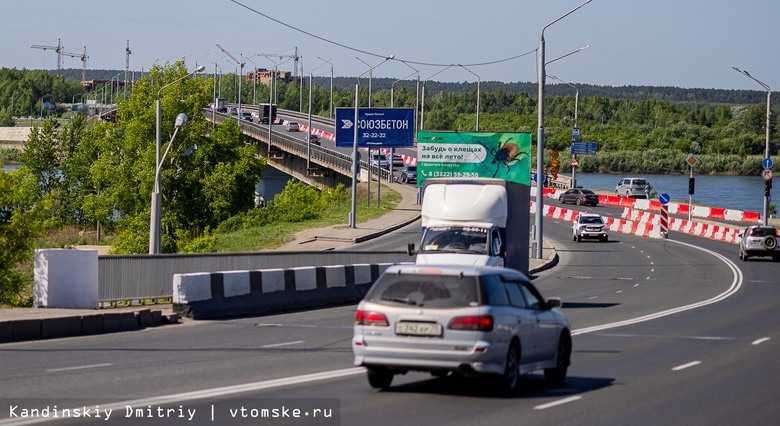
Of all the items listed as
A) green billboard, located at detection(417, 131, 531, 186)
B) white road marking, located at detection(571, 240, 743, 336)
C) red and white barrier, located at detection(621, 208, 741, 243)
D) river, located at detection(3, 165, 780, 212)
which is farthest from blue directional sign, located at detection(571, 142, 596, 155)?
white road marking, located at detection(571, 240, 743, 336)

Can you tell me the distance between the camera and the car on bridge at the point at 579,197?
88625mm

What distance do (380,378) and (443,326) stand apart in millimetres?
1391

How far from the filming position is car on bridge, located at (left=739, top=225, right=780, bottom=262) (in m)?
49.7

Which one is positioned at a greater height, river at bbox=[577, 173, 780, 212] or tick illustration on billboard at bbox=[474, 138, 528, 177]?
tick illustration on billboard at bbox=[474, 138, 528, 177]

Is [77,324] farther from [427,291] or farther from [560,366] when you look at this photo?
[560,366]

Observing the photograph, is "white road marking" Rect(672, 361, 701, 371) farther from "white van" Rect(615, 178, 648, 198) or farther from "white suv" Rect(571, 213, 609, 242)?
"white van" Rect(615, 178, 648, 198)

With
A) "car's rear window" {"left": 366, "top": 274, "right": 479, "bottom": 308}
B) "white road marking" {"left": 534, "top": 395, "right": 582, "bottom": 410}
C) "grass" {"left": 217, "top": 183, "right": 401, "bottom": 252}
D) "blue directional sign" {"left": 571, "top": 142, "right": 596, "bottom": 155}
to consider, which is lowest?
"grass" {"left": 217, "top": 183, "right": 401, "bottom": 252}

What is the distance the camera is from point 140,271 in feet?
82.5

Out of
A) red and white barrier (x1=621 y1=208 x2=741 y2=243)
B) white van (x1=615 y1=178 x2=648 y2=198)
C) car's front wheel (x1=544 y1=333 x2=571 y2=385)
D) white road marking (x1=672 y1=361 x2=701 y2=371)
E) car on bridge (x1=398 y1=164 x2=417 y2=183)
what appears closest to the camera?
car's front wheel (x1=544 y1=333 x2=571 y2=385)

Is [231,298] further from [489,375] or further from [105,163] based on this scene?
[105,163]

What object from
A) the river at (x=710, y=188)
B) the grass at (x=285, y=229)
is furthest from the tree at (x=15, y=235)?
the river at (x=710, y=188)

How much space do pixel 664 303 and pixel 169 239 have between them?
52.2m

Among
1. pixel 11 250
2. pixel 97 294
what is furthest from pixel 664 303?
pixel 11 250

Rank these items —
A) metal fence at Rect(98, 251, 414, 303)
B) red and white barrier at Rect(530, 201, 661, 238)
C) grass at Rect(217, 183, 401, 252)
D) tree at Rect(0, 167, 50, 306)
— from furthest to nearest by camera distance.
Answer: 1. red and white barrier at Rect(530, 201, 661, 238)
2. grass at Rect(217, 183, 401, 252)
3. tree at Rect(0, 167, 50, 306)
4. metal fence at Rect(98, 251, 414, 303)
